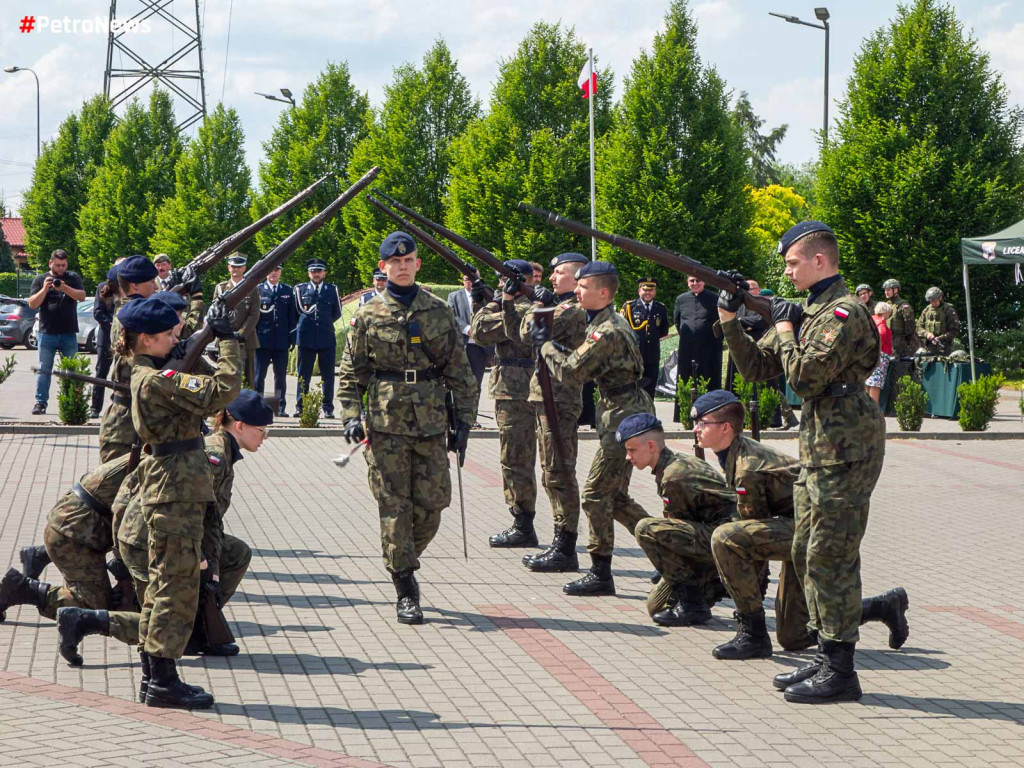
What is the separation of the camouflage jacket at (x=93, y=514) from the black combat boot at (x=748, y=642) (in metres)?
3.22

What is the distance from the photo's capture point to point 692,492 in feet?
24.1

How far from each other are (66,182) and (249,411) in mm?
55566

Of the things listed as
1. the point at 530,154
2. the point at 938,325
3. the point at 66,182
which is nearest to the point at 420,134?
the point at 530,154

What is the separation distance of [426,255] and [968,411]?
24246 mm

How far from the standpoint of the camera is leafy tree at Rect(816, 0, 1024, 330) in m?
29.4

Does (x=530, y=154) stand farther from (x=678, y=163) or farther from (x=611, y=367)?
(x=611, y=367)

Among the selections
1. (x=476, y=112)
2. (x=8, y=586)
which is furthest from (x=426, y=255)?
(x=8, y=586)

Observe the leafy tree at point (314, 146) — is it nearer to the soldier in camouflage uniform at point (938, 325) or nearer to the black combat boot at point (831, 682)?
the soldier in camouflage uniform at point (938, 325)

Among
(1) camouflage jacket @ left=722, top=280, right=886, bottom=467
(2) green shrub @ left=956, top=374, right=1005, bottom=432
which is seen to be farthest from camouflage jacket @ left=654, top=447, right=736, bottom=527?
(2) green shrub @ left=956, top=374, right=1005, bottom=432

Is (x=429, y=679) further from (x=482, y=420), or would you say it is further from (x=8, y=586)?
(x=482, y=420)

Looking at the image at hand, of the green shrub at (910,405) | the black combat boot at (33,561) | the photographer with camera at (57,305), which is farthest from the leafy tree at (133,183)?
the black combat boot at (33,561)

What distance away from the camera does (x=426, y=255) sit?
130 ft

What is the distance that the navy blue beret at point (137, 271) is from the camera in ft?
25.1

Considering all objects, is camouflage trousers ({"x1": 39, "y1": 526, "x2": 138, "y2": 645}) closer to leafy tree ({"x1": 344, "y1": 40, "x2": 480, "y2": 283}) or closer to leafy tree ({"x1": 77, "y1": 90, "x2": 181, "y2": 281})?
leafy tree ({"x1": 344, "y1": 40, "x2": 480, "y2": 283})
